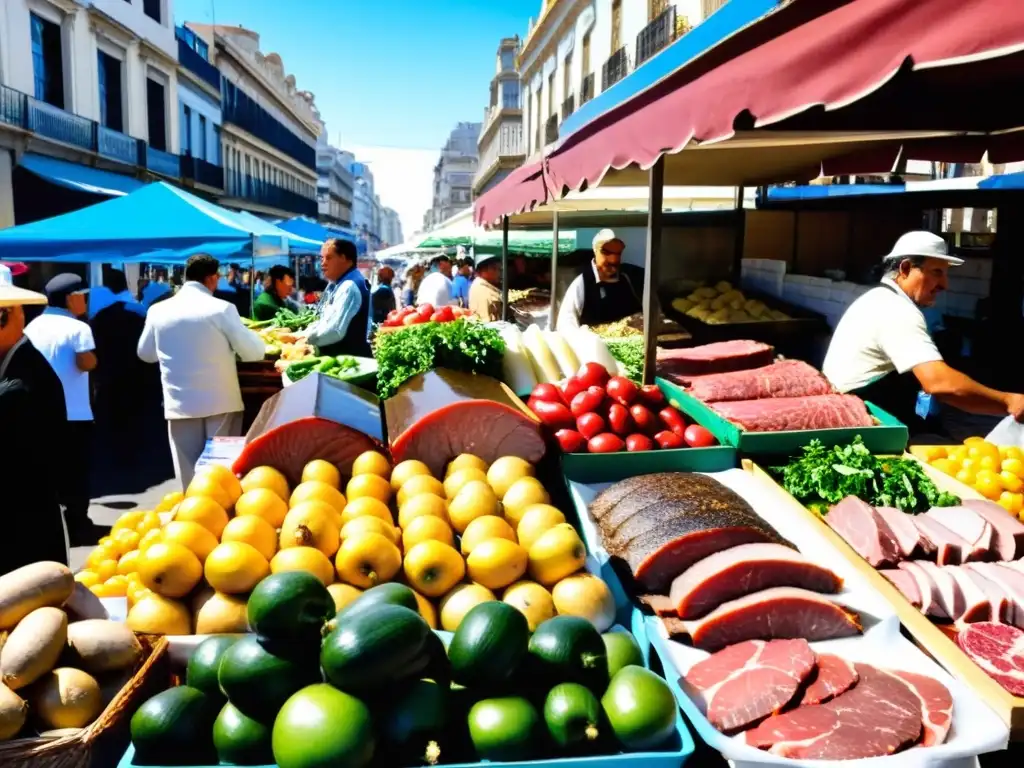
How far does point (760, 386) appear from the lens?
4281 millimetres

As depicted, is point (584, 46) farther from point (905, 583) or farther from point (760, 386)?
point (905, 583)

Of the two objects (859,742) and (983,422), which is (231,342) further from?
(983,422)

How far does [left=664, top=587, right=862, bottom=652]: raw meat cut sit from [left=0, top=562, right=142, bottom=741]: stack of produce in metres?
1.67

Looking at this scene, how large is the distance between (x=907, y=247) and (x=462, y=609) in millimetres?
3175

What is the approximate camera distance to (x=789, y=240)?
8.42m

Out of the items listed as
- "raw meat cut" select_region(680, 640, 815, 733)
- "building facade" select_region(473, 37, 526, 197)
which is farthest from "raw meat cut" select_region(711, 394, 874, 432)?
"building facade" select_region(473, 37, 526, 197)

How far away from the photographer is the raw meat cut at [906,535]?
9.32 feet

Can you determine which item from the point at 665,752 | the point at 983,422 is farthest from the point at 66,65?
the point at 665,752

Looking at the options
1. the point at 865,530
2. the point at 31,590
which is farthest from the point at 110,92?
the point at 865,530

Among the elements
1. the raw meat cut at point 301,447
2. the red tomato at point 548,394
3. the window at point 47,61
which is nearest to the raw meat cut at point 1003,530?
the red tomato at point 548,394

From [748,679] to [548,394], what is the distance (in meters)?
1.99

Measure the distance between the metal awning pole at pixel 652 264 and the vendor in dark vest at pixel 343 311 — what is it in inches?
112

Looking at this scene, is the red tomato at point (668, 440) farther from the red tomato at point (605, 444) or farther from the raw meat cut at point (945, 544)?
the raw meat cut at point (945, 544)

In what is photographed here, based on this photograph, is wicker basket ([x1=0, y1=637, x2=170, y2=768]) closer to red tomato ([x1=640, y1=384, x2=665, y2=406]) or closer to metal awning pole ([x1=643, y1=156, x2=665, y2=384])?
red tomato ([x1=640, y1=384, x2=665, y2=406])
